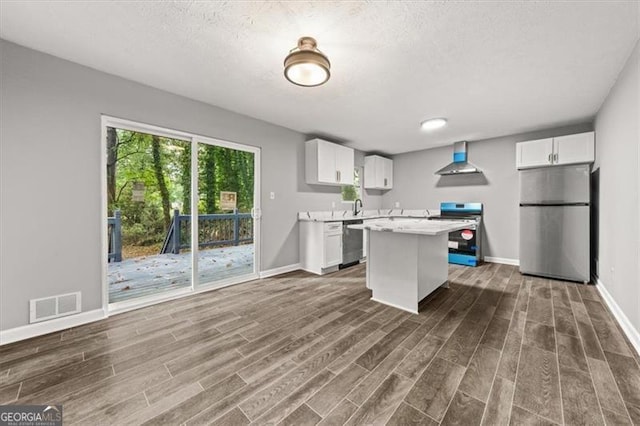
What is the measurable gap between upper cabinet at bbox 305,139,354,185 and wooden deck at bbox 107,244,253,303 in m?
1.96

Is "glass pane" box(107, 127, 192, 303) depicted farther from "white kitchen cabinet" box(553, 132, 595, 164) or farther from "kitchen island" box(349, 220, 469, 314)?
"white kitchen cabinet" box(553, 132, 595, 164)

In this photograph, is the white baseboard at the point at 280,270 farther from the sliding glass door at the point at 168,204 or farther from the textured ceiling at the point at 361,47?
the textured ceiling at the point at 361,47

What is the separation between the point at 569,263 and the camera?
11.8ft

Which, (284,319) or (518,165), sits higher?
(518,165)

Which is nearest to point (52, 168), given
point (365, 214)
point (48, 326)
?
point (48, 326)

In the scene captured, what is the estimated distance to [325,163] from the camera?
4500 millimetres

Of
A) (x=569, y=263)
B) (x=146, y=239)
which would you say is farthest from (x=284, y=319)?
(x=569, y=263)

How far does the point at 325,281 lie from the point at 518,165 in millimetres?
3889

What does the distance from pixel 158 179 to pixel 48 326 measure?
5.76 feet

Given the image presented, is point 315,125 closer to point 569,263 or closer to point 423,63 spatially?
point 423,63

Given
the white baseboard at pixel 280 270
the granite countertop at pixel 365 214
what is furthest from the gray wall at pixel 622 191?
the white baseboard at pixel 280 270

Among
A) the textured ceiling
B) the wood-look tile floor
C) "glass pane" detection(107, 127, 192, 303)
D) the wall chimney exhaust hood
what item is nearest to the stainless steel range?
the wall chimney exhaust hood

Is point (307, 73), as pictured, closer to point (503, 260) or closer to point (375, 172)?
point (375, 172)

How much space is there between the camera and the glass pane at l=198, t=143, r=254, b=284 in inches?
135
